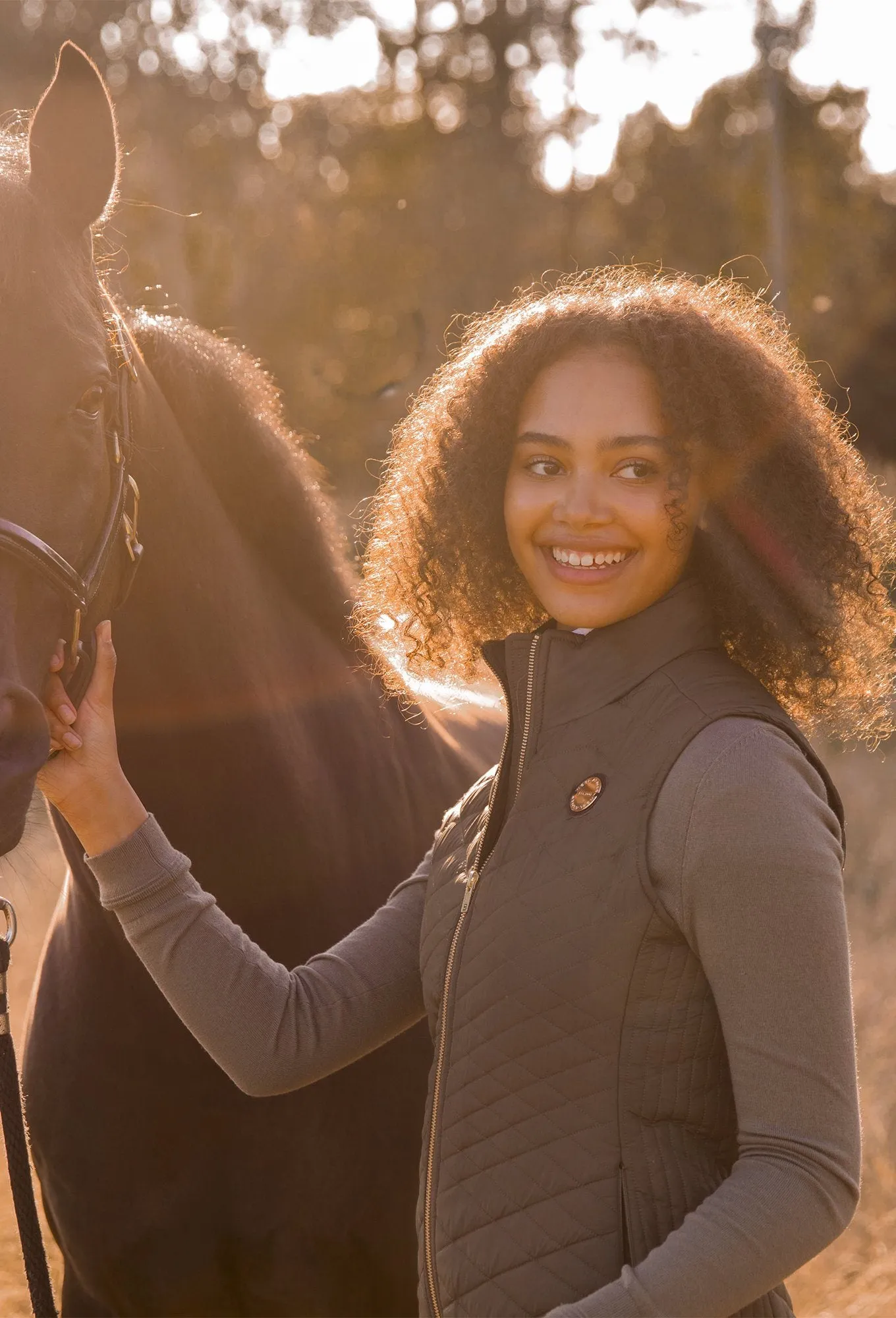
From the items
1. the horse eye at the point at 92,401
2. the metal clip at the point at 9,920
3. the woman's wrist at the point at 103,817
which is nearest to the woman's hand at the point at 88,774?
the woman's wrist at the point at 103,817

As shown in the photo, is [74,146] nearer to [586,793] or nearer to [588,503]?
[588,503]

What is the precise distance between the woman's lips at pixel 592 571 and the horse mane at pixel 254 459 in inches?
37.8

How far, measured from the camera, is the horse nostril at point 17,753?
1.55 m

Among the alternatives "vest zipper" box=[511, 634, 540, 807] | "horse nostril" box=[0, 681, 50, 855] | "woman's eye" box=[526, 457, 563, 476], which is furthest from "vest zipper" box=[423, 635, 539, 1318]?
"horse nostril" box=[0, 681, 50, 855]

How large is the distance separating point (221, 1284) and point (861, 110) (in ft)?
68.4

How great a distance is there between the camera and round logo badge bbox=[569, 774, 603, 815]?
56.7 inches

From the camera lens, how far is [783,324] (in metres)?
2.05

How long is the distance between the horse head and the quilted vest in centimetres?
60

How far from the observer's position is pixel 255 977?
1.74 meters

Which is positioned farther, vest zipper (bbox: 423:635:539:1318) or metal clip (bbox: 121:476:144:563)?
metal clip (bbox: 121:476:144:563)

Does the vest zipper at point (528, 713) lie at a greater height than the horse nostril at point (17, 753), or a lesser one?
lesser

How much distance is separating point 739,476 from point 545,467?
0.79ft

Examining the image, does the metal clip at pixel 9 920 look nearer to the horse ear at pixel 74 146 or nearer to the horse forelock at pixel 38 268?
the horse forelock at pixel 38 268

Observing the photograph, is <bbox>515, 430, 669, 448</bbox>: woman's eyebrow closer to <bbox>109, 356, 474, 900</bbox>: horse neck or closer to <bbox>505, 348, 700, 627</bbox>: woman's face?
<bbox>505, 348, 700, 627</bbox>: woman's face
